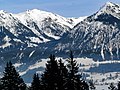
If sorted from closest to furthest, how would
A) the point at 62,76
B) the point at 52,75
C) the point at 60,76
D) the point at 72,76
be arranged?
the point at 52,75 < the point at 60,76 < the point at 62,76 < the point at 72,76

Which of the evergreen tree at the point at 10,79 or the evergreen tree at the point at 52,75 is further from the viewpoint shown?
the evergreen tree at the point at 10,79

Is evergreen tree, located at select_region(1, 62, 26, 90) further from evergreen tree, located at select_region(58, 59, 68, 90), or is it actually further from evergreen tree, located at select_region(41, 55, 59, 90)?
Result: evergreen tree, located at select_region(41, 55, 59, 90)

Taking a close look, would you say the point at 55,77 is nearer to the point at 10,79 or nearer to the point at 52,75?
the point at 52,75

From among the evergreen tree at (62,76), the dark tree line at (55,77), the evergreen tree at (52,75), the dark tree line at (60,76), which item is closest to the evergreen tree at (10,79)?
the dark tree line at (55,77)

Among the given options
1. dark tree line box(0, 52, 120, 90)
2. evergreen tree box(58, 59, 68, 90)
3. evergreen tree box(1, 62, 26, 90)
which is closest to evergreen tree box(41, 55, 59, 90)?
dark tree line box(0, 52, 120, 90)

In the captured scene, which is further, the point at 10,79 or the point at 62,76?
the point at 10,79

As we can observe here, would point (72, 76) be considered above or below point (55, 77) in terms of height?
above

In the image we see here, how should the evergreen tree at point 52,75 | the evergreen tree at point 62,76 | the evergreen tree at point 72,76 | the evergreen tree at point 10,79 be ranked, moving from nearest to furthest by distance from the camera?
the evergreen tree at point 52,75, the evergreen tree at point 62,76, the evergreen tree at point 72,76, the evergreen tree at point 10,79

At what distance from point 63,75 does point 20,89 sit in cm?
760

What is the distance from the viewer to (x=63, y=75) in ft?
130

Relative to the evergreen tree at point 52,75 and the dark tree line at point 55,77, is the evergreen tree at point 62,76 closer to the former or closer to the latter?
the dark tree line at point 55,77

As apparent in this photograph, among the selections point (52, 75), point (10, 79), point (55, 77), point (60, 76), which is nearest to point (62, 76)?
point (60, 76)

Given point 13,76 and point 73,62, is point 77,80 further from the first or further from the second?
point 13,76

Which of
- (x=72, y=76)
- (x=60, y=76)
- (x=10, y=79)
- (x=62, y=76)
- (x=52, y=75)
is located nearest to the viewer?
(x=52, y=75)
